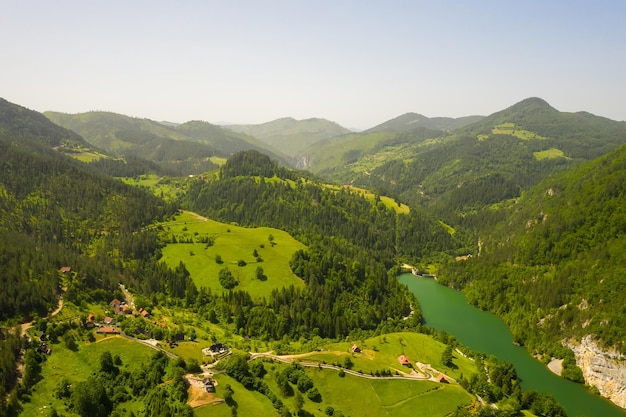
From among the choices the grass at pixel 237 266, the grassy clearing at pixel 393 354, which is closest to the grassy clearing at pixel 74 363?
the grassy clearing at pixel 393 354

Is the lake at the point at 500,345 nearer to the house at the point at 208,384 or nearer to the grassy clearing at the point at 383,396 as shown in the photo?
the grassy clearing at the point at 383,396

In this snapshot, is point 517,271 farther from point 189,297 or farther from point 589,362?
point 189,297

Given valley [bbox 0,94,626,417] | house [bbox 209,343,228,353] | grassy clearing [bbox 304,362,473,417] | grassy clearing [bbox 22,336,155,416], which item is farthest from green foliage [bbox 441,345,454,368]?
grassy clearing [bbox 22,336,155,416]

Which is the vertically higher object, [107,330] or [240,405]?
[107,330]

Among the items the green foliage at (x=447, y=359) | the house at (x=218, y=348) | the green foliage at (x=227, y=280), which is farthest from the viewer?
the green foliage at (x=227, y=280)

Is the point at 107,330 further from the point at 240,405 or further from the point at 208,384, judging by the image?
the point at 240,405

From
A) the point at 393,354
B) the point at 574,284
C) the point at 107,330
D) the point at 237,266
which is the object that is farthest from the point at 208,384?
the point at 574,284
